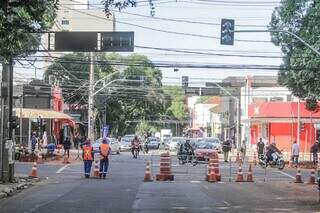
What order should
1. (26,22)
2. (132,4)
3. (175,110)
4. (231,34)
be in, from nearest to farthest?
(132,4), (26,22), (231,34), (175,110)

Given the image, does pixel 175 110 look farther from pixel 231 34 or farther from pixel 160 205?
pixel 160 205

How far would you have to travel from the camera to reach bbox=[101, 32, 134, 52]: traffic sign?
30766mm

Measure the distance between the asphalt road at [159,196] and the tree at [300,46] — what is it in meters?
8.36

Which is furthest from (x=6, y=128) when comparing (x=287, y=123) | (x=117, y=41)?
(x=287, y=123)

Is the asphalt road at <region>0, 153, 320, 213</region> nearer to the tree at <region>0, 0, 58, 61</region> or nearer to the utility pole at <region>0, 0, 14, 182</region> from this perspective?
the utility pole at <region>0, 0, 14, 182</region>

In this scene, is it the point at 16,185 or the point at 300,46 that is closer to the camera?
the point at 16,185

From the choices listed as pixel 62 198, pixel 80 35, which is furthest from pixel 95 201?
pixel 80 35

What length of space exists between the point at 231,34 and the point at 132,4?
51.0 feet

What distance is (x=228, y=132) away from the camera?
110312 millimetres

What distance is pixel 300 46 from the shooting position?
136ft

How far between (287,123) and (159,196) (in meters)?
51.1

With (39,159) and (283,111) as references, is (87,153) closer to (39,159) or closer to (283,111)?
(39,159)

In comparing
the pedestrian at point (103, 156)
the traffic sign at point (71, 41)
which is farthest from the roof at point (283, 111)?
the traffic sign at point (71, 41)

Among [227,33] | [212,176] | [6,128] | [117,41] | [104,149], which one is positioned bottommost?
[212,176]
